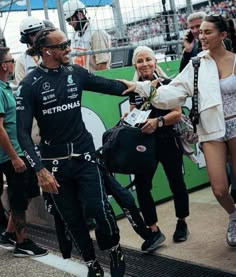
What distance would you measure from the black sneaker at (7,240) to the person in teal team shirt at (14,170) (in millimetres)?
254

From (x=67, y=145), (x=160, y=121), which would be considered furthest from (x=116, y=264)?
(x=160, y=121)

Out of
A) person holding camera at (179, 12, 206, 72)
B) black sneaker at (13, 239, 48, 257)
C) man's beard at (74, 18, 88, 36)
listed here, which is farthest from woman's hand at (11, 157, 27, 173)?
person holding camera at (179, 12, 206, 72)

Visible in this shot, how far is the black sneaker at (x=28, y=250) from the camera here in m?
4.72

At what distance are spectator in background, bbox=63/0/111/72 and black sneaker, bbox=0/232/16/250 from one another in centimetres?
217

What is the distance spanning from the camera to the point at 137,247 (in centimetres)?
455

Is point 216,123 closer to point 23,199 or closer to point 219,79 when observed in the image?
point 219,79

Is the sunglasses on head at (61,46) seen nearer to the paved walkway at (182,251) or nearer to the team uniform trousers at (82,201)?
the team uniform trousers at (82,201)

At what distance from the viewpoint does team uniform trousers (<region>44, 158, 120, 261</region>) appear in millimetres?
3496

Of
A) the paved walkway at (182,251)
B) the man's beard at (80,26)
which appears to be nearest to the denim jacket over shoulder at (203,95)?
the paved walkway at (182,251)

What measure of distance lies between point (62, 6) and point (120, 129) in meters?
1.98

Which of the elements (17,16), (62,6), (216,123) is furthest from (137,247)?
(17,16)

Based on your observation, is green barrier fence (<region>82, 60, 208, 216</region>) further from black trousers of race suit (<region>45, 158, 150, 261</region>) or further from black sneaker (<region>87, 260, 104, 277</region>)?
black sneaker (<region>87, 260, 104, 277</region>)

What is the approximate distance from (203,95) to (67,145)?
110 centimetres

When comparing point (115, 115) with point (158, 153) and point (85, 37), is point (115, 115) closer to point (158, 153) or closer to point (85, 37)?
point (85, 37)
